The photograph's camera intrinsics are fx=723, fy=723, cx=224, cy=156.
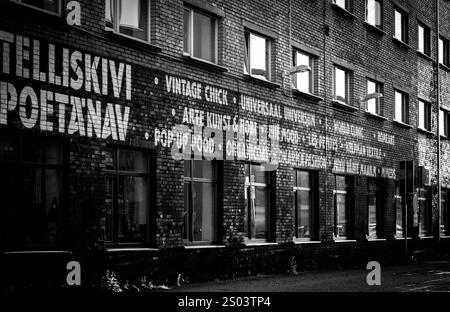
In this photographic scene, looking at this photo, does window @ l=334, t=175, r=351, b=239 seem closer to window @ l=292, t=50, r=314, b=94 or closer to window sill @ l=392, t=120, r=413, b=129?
window @ l=292, t=50, r=314, b=94

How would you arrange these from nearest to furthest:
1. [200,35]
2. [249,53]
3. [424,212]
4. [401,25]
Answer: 1. [200,35]
2. [249,53]
3. [401,25]
4. [424,212]

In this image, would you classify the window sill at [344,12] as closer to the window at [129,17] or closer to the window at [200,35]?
the window at [200,35]

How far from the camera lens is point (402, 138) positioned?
2692 centimetres

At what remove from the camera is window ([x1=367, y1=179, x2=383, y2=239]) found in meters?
24.3

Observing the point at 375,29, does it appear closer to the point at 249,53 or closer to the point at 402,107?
the point at 402,107

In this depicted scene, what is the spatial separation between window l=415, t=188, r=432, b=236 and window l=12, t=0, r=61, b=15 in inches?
773

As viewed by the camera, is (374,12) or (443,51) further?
(443,51)

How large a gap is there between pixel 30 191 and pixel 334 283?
7287mm

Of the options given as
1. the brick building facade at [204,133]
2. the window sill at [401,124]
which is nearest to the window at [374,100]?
the brick building facade at [204,133]

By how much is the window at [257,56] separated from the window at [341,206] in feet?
16.7

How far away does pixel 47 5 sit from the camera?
12648mm

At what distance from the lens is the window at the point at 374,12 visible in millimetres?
24516

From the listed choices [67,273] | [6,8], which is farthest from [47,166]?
[6,8]

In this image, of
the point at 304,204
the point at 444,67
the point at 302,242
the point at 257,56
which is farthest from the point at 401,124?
the point at 257,56
